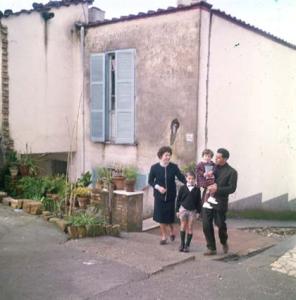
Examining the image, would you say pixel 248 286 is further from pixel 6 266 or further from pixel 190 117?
pixel 190 117

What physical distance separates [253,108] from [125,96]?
3.30 m

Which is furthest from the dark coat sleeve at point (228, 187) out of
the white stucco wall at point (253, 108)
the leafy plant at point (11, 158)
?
the leafy plant at point (11, 158)

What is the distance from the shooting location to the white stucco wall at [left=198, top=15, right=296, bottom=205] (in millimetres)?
10586

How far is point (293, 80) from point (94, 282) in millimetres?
10803

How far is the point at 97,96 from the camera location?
469 inches

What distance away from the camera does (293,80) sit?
14.1 metres

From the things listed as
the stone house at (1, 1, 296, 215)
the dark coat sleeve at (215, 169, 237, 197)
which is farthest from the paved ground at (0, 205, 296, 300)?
the stone house at (1, 1, 296, 215)

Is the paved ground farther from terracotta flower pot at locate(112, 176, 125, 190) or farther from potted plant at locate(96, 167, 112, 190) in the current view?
potted plant at locate(96, 167, 112, 190)

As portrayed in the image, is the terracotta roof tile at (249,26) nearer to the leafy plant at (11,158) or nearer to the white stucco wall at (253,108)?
the white stucco wall at (253,108)

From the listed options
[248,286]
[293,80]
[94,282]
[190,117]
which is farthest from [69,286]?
[293,80]

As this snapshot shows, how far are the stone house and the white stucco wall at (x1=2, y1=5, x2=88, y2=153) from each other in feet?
0.08

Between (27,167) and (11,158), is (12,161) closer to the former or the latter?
(11,158)

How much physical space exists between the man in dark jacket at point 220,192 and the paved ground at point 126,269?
0.36m

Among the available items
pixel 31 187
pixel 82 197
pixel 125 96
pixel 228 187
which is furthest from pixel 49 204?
pixel 228 187
